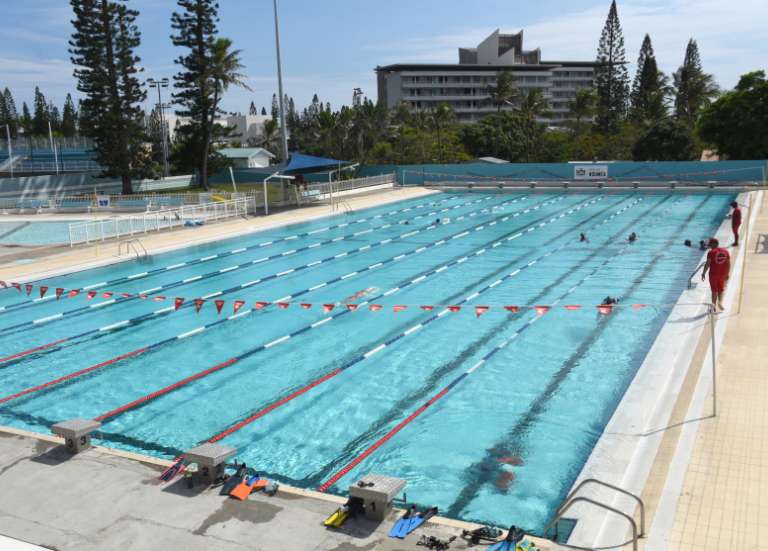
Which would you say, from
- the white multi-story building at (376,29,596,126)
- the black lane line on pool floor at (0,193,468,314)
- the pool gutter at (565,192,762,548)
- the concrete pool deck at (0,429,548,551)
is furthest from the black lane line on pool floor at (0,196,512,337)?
the white multi-story building at (376,29,596,126)

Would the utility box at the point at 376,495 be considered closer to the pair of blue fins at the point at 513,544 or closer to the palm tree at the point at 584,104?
the pair of blue fins at the point at 513,544

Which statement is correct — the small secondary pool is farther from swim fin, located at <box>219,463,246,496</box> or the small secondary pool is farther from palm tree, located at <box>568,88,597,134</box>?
palm tree, located at <box>568,88,597,134</box>

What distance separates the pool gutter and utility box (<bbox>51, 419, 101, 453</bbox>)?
15.0ft

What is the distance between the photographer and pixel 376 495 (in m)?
5.21

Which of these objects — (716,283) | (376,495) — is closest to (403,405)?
(376,495)

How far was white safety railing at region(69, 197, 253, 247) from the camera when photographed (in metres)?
21.4

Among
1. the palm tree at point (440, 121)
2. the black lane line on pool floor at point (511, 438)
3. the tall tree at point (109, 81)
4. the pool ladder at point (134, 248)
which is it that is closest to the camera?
the black lane line on pool floor at point (511, 438)

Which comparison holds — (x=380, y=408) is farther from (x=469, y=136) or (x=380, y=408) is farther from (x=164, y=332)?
(x=469, y=136)

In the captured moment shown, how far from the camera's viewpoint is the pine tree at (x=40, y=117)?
99.0 metres

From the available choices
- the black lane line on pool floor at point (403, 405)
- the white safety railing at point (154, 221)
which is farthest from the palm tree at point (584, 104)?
the black lane line on pool floor at point (403, 405)

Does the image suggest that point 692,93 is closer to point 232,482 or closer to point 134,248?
point 134,248

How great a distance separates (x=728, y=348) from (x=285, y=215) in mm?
21218

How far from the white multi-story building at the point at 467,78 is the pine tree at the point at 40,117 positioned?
4853 centimetres

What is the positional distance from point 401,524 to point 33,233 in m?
25.1
